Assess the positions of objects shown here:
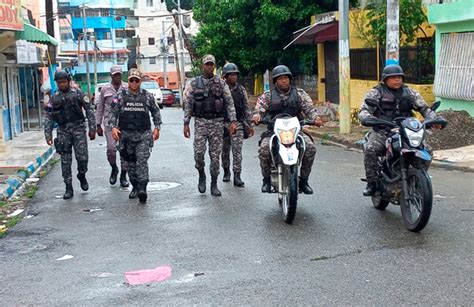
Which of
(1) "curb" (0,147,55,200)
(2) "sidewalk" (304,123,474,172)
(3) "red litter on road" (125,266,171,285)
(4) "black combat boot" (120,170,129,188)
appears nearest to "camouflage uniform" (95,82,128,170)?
(4) "black combat boot" (120,170,129,188)

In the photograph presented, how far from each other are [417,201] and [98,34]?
68.6 metres

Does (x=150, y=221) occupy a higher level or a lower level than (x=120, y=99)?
lower

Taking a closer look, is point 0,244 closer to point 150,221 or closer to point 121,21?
point 150,221

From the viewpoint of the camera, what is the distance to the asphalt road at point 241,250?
5.22 meters

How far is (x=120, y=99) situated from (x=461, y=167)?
593 cm

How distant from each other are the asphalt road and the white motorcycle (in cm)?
27

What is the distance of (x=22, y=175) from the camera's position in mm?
12547

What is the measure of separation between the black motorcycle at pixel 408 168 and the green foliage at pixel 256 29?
18.1m

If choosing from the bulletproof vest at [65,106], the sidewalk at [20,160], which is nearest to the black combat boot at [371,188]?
the bulletproof vest at [65,106]

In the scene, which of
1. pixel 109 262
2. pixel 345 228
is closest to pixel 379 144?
pixel 345 228

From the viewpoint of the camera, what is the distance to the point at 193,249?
22.0 ft

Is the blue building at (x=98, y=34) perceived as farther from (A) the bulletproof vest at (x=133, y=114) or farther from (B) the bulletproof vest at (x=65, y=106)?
(A) the bulletproof vest at (x=133, y=114)

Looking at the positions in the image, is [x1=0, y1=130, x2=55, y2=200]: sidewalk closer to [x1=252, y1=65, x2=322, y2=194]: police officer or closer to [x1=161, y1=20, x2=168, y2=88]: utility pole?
[x1=252, y1=65, x2=322, y2=194]: police officer

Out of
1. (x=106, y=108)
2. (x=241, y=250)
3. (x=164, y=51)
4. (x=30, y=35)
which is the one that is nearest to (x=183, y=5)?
(x=164, y=51)
